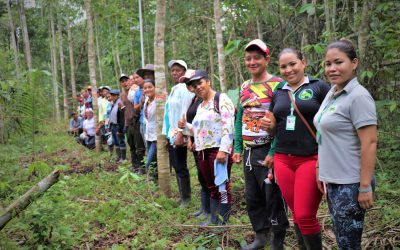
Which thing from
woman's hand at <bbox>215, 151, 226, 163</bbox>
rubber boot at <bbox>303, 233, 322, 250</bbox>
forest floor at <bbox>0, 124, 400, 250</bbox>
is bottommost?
forest floor at <bbox>0, 124, 400, 250</bbox>

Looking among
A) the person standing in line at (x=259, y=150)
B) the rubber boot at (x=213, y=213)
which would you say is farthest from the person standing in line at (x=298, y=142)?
the rubber boot at (x=213, y=213)

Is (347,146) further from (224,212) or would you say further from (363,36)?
(363,36)

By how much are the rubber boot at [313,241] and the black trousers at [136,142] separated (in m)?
4.74

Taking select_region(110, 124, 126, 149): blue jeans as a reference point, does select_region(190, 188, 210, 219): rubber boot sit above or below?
below

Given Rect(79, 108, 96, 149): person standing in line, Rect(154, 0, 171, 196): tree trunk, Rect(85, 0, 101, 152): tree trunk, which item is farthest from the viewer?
Rect(79, 108, 96, 149): person standing in line

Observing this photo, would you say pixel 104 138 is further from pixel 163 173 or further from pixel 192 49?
pixel 163 173

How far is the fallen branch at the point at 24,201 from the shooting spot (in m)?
3.05

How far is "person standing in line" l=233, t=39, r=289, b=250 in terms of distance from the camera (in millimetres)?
3324

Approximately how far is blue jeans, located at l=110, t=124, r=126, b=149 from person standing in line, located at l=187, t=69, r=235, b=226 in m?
4.69

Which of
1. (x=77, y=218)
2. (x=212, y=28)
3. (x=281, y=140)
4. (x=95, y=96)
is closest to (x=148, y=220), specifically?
(x=77, y=218)

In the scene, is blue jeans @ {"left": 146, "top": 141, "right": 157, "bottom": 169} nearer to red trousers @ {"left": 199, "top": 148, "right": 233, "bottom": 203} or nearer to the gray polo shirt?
red trousers @ {"left": 199, "top": 148, "right": 233, "bottom": 203}

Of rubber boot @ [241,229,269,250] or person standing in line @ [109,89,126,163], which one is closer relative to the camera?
rubber boot @ [241,229,269,250]

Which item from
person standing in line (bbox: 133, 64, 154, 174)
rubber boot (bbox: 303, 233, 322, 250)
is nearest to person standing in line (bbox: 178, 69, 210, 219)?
rubber boot (bbox: 303, 233, 322, 250)

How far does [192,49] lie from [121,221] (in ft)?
35.1
